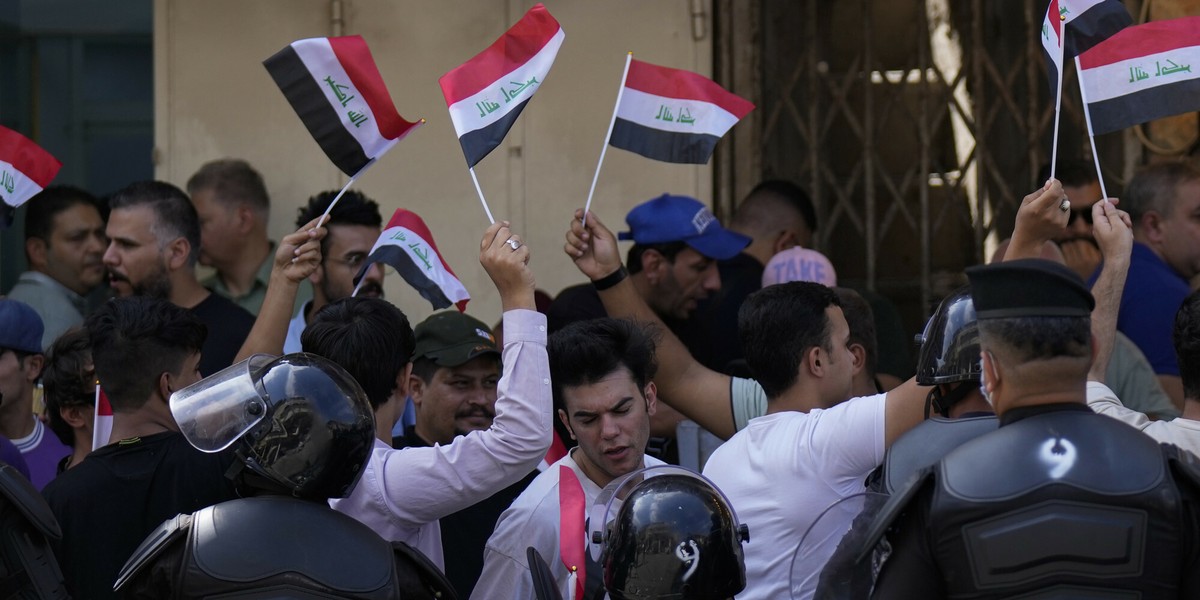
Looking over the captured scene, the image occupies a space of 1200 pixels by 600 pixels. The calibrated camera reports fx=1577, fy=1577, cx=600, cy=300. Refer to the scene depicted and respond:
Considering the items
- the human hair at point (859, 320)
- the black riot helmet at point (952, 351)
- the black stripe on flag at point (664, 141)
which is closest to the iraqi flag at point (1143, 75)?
the human hair at point (859, 320)

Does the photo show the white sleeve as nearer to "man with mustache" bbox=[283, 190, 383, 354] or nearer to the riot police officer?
the riot police officer

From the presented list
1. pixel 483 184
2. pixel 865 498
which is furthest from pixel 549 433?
pixel 483 184

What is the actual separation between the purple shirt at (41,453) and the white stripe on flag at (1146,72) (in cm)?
340

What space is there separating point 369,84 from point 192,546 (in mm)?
2078

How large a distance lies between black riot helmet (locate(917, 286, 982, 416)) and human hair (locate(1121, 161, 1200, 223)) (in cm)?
276

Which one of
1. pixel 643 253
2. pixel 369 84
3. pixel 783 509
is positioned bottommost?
pixel 783 509

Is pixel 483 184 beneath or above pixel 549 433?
above

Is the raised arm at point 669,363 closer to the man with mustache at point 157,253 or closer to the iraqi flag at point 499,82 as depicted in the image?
the iraqi flag at point 499,82

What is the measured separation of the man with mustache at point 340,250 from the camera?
222 inches

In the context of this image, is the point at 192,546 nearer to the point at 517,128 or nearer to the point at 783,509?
the point at 783,509

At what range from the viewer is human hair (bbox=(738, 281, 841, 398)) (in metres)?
3.92

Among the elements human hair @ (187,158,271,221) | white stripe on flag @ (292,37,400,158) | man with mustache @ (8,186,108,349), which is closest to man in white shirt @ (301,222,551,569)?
white stripe on flag @ (292,37,400,158)

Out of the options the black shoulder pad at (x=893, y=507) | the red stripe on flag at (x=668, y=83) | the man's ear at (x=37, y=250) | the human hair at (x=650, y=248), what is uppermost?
the red stripe on flag at (x=668, y=83)

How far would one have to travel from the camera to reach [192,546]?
2.98 meters
